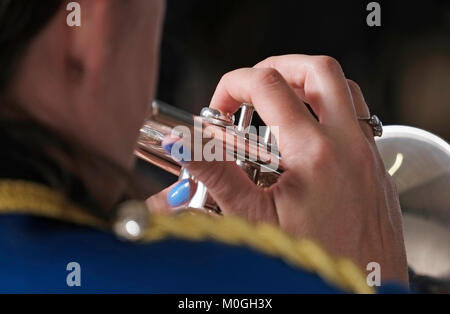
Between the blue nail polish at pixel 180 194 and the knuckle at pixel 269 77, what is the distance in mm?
127

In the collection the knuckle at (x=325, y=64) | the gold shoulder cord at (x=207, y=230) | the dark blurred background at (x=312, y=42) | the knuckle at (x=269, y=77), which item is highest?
the dark blurred background at (x=312, y=42)

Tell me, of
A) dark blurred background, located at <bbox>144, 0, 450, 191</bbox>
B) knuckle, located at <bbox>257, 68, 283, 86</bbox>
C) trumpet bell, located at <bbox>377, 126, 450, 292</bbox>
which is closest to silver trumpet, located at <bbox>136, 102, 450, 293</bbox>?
trumpet bell, located at <bbox>377, 126, 450, 292</bbox>

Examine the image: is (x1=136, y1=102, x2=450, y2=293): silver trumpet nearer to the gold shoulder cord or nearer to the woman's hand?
the woman's hand

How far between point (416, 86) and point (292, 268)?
119cm

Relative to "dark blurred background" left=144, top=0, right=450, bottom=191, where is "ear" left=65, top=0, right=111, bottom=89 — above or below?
below

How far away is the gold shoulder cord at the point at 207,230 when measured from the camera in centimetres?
25

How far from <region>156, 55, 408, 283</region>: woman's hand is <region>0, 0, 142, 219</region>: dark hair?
181 millimetres

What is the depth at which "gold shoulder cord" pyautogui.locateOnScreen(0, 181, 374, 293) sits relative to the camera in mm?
249

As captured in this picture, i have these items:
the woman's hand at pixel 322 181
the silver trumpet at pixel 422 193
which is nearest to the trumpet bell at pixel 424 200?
the silver trumpet at pixel 422 193

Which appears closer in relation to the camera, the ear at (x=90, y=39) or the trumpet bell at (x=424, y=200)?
the ear at (x=90, y=39)

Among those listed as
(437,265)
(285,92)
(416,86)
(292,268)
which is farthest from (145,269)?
(416,86)

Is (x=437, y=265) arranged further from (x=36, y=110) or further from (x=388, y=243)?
(x=36, y=110)

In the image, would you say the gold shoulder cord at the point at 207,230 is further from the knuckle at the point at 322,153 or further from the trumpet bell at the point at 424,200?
the trumpet bell at the point at 424,200

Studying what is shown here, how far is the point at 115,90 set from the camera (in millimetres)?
282
